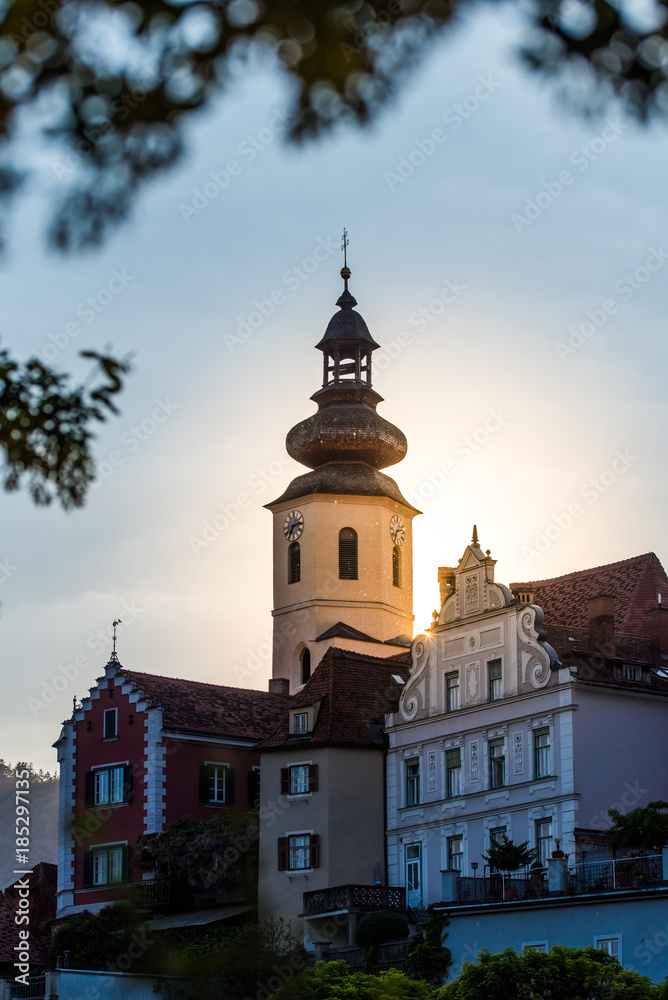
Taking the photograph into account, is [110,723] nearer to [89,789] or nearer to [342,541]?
[89,789]

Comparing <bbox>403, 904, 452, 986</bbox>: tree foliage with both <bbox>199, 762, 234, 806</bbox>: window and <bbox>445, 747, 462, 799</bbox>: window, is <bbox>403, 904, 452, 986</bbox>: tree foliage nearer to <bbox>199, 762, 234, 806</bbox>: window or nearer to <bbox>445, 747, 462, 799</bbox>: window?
<bbox>445, 747, 462, 799</bbox>: window

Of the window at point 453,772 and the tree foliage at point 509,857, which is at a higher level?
the window at point 453,772

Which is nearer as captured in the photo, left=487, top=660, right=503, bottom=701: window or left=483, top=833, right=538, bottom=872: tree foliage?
left=483, top=833, right=538, bottom=872: tree foliage

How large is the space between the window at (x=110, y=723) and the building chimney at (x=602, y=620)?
1798 centimetres

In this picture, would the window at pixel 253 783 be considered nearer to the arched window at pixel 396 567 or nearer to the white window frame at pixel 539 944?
the arched window at pixel 396 567

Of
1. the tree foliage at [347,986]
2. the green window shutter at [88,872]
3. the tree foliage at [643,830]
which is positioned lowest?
the tree foliage at [347,986]

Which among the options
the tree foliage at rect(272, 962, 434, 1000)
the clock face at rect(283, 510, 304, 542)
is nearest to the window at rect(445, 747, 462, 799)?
the tree foliage at rect(272, 962, 434, 1000)

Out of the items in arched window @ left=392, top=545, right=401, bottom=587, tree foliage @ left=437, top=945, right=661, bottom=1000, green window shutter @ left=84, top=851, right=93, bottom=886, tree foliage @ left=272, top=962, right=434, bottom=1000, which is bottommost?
tree foliage @ left=272, top=962, right=434, bottom=1000

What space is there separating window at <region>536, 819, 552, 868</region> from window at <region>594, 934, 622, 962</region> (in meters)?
7.69

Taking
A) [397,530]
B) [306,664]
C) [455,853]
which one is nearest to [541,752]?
[455,853]

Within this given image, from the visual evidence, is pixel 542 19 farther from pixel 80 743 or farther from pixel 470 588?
pixel 80 743

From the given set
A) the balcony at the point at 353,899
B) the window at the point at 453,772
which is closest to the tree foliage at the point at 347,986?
the balcony at the point at 353,899

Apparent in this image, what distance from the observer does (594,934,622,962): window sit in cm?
3469

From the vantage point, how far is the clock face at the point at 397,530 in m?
71.0
